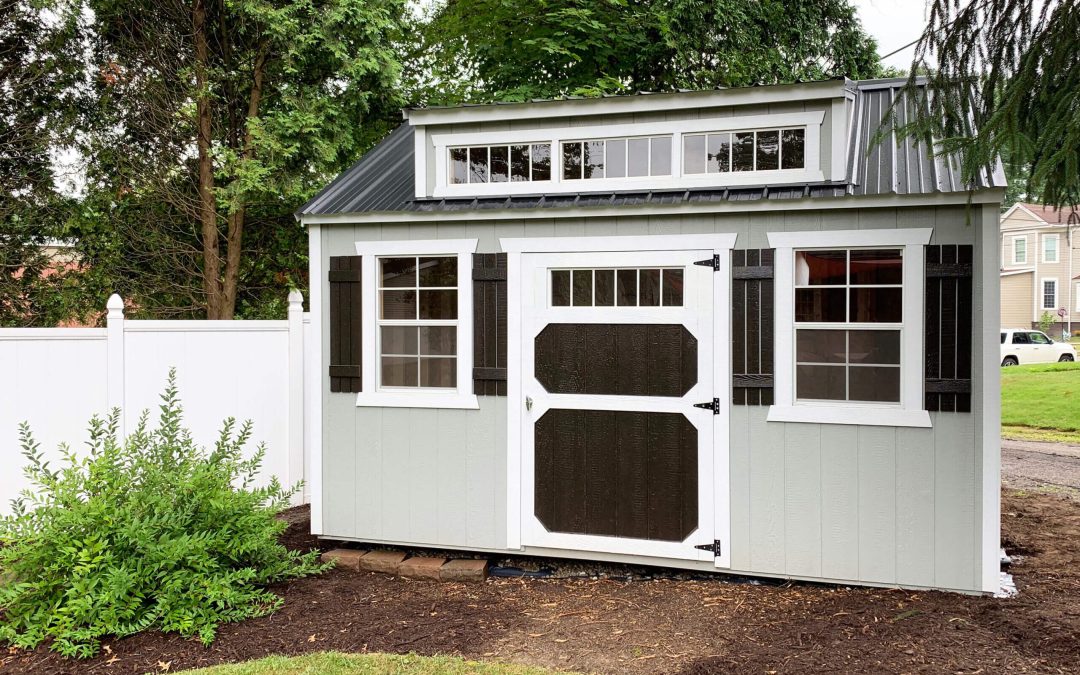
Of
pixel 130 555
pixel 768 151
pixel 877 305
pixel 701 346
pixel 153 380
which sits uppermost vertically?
pixel 768 151

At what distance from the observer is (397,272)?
5.70 m

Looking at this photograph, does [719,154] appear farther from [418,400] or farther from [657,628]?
[657,628]

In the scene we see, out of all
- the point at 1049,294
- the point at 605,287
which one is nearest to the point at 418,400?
the point at 605,287

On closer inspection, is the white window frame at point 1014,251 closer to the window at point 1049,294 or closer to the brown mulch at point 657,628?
the window at point 1049,294

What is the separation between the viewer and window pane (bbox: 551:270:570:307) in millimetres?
5391

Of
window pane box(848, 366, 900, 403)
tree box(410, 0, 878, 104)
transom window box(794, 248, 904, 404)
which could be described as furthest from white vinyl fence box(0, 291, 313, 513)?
tree box(410, 0, 878, 104)

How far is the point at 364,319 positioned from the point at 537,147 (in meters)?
1.76

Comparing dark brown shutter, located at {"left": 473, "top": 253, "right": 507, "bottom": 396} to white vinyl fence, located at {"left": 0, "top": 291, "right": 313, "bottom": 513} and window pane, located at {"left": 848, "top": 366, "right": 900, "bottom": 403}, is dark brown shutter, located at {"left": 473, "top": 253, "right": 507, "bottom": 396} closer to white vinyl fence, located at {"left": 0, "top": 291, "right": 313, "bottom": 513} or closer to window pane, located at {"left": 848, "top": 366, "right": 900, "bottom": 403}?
window pane, located at {"left": 848, "top": 366, "right": 900, "bottom": 403}

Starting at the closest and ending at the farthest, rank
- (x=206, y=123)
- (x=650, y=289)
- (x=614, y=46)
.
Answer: (x=650, y=289)
(x=206, y=123)
(x=614, y=46)

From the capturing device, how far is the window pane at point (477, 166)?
227 inches

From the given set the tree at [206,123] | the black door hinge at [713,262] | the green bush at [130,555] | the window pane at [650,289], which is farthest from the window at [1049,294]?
the green bush at [130,555]

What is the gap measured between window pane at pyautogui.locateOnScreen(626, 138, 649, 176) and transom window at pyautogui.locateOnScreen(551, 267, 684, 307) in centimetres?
72

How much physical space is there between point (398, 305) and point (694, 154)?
2.33 meters

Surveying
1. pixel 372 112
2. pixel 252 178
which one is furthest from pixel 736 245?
pixel 372 112
